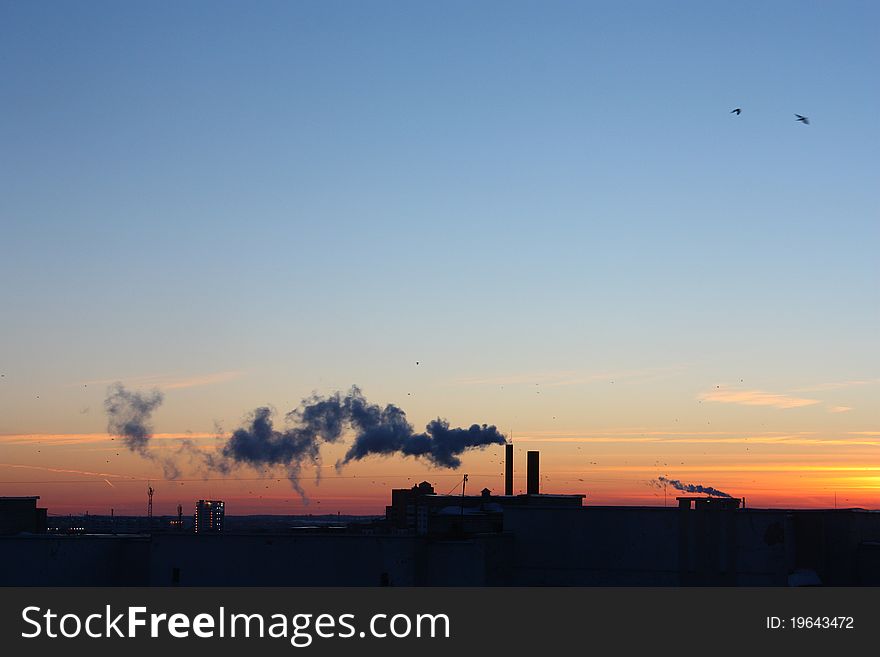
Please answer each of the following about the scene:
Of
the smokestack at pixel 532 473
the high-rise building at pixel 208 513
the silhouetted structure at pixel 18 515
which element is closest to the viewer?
the silhouetted structure at pixel 18 515

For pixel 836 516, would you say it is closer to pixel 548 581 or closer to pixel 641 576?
pixel 641 576

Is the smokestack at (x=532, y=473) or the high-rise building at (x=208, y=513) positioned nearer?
the smokestack at (x=532, y=473)

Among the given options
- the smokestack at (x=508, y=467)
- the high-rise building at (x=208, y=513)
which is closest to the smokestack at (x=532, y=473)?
the smokestack at (x=508, y=467)

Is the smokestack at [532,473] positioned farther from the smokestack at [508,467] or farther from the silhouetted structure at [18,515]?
the silhouetted structure at [18,515]

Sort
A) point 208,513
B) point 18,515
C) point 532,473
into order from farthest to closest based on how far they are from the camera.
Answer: point 208,513 → point 532,473 → point 18,515

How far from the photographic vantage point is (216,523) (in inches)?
4769

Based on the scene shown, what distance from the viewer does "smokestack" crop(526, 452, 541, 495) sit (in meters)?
95.7

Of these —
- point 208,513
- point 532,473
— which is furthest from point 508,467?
point 208,513

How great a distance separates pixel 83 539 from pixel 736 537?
28034mm

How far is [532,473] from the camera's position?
9588 centimetres

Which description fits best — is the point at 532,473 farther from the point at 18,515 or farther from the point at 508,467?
the point at 18,515

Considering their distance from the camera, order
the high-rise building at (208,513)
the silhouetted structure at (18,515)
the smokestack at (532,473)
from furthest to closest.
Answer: the high-rise building at (208,513) → the smokestack at (532,473) → the silhouetted structure at (18,515)

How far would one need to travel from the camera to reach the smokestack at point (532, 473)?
9569cm
